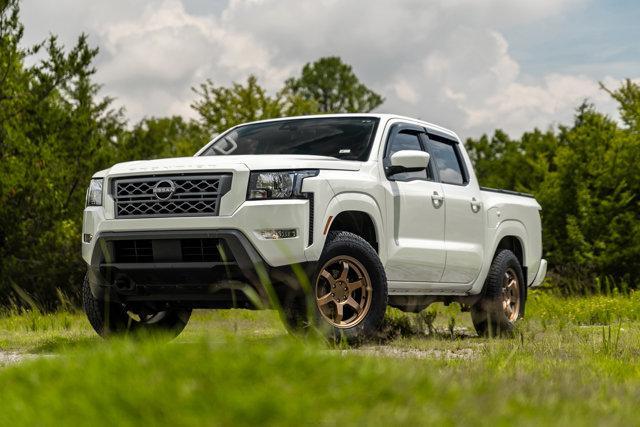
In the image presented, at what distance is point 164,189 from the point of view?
7.84m

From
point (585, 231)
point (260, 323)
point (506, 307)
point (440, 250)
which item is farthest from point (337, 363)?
point (585, 231)

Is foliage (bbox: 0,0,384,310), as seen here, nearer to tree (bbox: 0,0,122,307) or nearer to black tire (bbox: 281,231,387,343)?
tree (bbox: 0,0,122,307)

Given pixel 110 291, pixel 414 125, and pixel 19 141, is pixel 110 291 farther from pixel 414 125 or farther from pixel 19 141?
pixel 19 141

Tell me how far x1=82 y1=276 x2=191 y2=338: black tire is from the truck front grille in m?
0.86

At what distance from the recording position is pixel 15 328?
11.8 metres

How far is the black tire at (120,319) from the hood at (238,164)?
3.74ft

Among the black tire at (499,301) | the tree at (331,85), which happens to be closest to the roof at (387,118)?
the black tire at (499,301)

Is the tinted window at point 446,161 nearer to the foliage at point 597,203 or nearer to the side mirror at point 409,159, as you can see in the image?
the side mirror at point 409,159

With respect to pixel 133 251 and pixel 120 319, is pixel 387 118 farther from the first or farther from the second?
pixel 120 319

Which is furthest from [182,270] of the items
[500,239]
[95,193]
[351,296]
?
[500,239]

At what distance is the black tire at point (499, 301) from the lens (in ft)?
33.8

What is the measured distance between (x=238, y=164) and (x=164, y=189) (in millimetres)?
618

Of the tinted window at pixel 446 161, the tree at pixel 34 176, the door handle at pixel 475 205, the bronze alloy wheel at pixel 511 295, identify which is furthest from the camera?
the tree at pixel 34 176

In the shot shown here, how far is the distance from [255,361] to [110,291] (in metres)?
4.13
